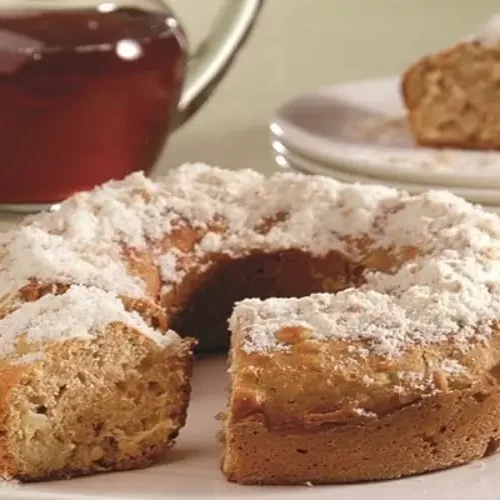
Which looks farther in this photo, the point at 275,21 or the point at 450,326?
the point at 275,21

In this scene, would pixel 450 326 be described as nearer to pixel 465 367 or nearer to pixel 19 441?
pixel 465 367

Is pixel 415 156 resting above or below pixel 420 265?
below

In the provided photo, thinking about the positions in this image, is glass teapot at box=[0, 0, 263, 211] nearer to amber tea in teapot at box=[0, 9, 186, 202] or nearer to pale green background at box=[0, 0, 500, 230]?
amber tea in teapot at box=[0, 9, 186, 202]

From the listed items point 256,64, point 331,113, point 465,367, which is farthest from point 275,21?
point 465,367

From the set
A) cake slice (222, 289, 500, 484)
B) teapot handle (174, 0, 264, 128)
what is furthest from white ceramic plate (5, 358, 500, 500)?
teapot handle (174, 0, 264, 128)

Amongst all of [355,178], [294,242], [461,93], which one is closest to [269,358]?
[294,242]
